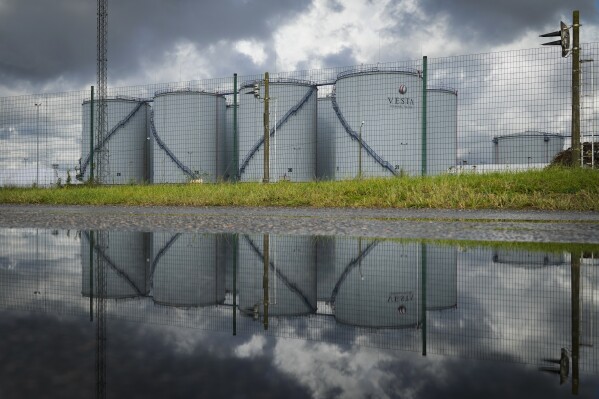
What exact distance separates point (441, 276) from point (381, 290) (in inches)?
17.1

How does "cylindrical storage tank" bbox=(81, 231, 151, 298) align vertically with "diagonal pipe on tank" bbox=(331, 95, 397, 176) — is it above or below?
below

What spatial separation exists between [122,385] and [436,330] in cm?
92

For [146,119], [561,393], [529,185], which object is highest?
[146,119]

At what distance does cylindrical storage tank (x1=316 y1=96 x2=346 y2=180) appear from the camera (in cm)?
2247

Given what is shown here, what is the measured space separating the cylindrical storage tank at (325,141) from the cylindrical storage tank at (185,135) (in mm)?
4144

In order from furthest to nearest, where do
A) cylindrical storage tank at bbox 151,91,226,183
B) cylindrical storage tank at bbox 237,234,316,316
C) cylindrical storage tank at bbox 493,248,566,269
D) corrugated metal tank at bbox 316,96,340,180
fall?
cylindrical storage tank at bbox 151,91,226,183 < corrugated metal tank at bbox 316,96,340,180 < cylindrical storage tank at bbox 493,248,566,269 < cylindrical storage tank at bbox 237,234,316,316

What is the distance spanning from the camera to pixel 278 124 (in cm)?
2172

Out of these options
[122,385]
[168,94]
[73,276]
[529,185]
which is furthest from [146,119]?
[122,385]

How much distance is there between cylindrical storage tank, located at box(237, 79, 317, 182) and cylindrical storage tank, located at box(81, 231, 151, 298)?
15997mm

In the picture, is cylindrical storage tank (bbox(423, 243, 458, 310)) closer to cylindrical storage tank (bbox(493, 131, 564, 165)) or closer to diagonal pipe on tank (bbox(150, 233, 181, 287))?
diagonal pipe on tank (bbox(150, 233, 181, 287))

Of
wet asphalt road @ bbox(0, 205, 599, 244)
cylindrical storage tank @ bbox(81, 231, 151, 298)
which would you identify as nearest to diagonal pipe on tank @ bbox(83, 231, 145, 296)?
cylindrical storage tank @ bbox(81, 231, 151, 298)

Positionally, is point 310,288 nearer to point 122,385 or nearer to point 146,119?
point 122,385

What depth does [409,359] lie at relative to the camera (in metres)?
1.33

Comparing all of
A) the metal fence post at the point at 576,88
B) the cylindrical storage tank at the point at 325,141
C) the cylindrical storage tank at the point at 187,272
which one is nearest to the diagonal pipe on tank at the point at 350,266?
the cylindrical storage tank at the point at 187,272
